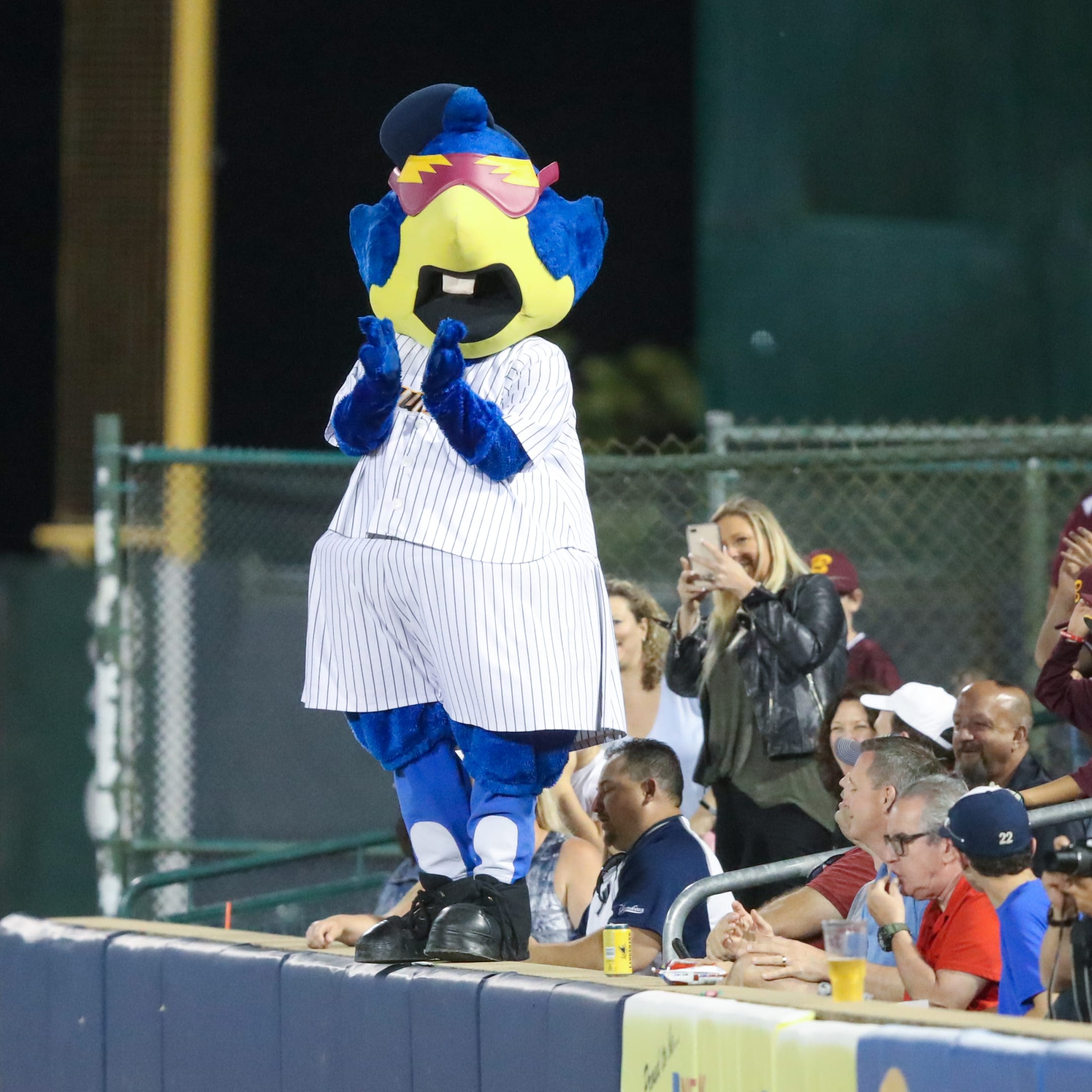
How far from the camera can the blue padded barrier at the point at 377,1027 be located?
136 inches

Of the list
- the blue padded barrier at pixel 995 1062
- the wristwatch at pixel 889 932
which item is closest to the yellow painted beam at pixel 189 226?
the wristwatch at pixel 889 932

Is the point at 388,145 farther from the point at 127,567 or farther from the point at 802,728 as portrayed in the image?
the point at 127,567

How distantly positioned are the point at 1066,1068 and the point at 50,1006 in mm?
2708

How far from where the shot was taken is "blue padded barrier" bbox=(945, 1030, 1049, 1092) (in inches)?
93.8

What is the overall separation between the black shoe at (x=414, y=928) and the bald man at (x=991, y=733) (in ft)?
4.57

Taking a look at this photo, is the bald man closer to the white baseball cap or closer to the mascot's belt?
the white baseball cap

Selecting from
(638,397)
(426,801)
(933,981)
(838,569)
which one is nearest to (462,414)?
(426,801)

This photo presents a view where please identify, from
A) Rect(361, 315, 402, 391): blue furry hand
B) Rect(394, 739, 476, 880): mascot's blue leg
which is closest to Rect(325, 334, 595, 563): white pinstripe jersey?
Rect(361, 315, 402, 391): blue furry hand

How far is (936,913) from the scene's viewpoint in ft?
11.5

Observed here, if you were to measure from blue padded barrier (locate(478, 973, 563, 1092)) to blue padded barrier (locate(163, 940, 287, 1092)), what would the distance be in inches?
24.6

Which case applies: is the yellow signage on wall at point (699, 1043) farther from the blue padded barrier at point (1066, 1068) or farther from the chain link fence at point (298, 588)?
the chain link fence at point (298, 588)

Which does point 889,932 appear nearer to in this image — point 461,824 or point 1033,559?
point 461,824

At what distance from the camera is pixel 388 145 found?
3764 mm

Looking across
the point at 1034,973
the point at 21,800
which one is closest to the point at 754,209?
the point at 21,800
